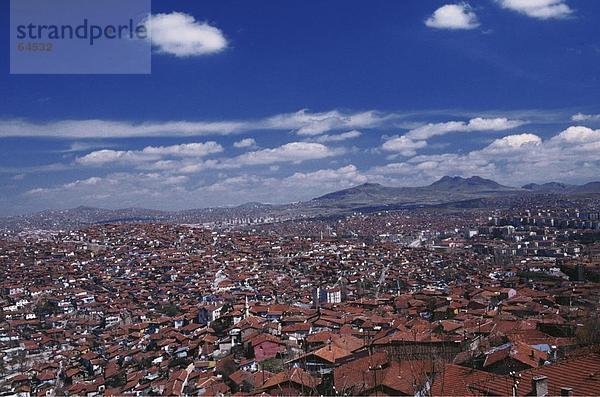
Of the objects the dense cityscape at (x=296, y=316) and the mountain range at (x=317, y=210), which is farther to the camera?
the mountain range at (x=317, y=210)

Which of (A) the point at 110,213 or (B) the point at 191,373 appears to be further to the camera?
(A) the point at 110,213

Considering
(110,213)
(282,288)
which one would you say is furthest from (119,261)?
(110,213)

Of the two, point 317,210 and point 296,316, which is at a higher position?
point 317,210

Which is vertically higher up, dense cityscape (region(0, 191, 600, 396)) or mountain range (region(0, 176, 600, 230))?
mountain range (region(0, 176, 600, 230))

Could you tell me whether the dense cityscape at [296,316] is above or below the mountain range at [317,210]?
below

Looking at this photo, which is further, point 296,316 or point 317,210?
point 317,210

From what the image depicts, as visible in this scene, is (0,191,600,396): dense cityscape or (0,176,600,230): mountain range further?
(0,176,600,230): mountain range

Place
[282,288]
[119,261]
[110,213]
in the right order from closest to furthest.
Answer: [282,288] < [119,261] < [110,213]

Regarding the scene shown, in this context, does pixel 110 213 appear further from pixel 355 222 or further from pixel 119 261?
pixel 119 261
